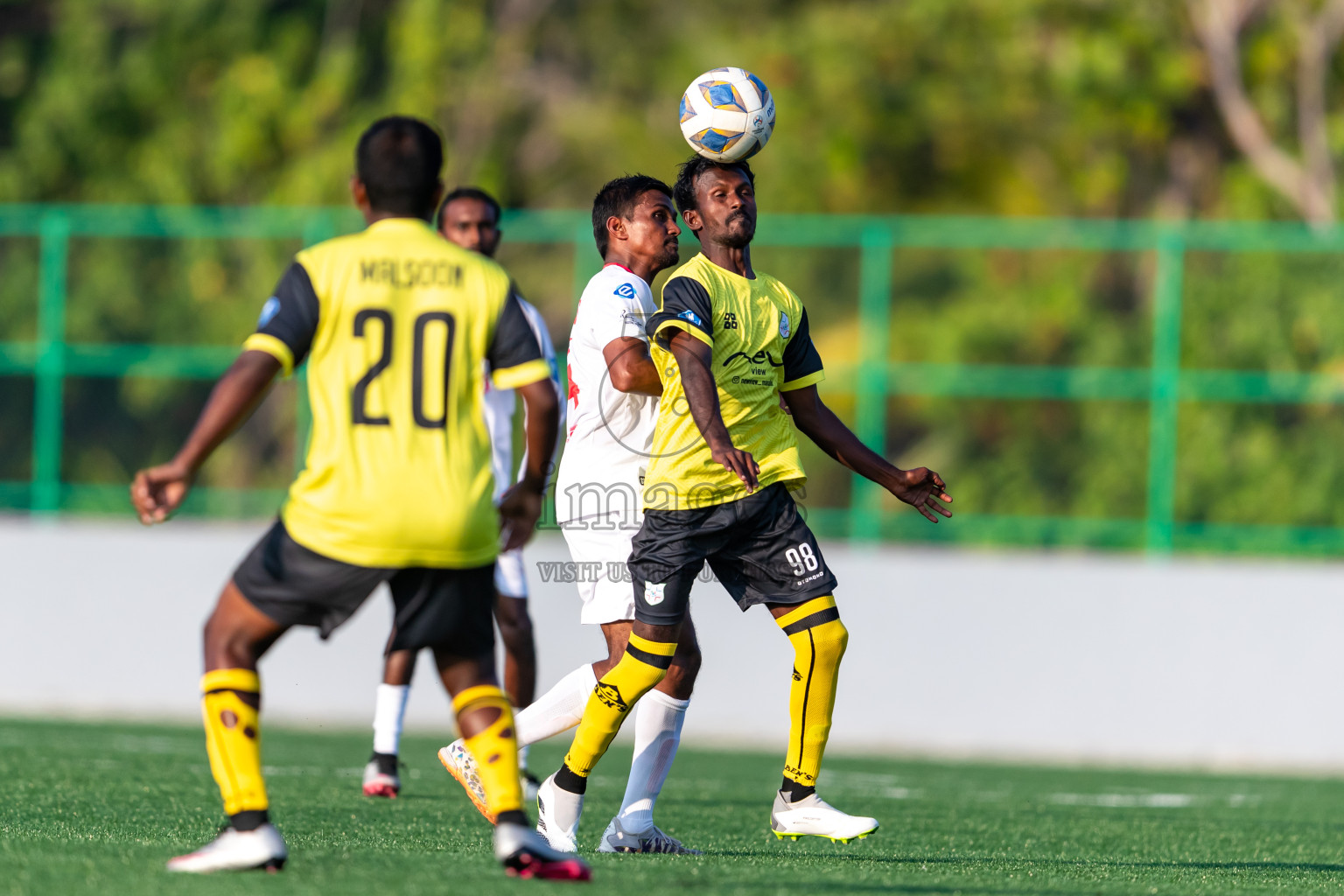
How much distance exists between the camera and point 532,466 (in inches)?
188

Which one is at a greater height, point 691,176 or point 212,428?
point 691,176

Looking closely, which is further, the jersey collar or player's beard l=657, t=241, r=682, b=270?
player's beard l=657, t=241, r=682, b=270

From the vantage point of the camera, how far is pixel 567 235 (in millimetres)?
13672

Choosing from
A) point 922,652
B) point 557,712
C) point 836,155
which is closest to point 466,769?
point 557,712

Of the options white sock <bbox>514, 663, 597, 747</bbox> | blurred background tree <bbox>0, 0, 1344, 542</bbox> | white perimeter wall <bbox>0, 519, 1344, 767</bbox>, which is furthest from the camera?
blurred background tree <bbox>0, 0, 1344, 542</bbox>

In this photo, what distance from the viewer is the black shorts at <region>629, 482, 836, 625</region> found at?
231 inches

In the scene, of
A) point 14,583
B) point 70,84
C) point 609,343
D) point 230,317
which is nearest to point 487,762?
point 609,343

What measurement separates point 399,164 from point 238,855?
1.83 m

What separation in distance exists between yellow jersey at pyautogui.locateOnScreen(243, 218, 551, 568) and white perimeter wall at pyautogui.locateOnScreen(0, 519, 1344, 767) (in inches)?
290

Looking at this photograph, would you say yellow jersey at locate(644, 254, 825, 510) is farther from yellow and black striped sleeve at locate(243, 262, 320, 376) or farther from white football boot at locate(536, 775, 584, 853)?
yellow and black striped sleeve at locate(243, 262, 320, 376)

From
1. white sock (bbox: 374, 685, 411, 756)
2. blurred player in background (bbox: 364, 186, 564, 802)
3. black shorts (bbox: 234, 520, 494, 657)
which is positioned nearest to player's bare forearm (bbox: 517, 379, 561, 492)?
black shorts (bbox: 234, 520, 494, 657)

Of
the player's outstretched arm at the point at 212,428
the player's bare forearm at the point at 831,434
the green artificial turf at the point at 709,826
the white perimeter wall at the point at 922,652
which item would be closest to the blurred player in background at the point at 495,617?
the green artificial turf at the point at 709,826

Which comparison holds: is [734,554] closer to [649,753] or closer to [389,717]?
[649,753]

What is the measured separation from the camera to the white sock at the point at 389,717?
7641 mm
